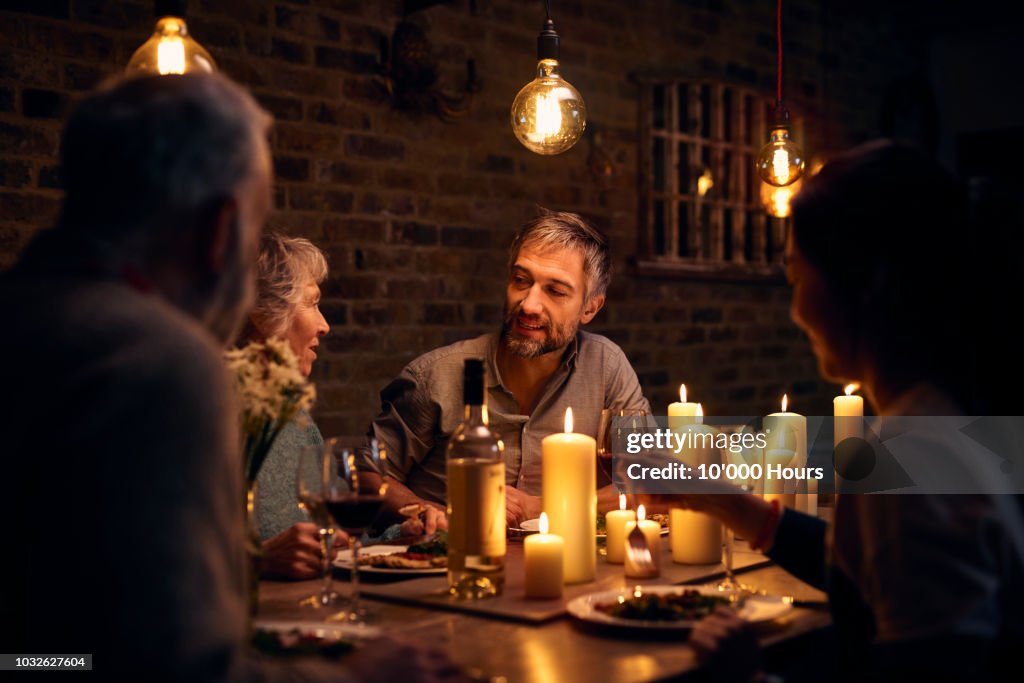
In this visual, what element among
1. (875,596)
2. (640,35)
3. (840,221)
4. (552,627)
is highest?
(640,35)

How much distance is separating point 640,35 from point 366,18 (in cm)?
158

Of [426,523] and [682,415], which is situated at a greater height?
[682,415]

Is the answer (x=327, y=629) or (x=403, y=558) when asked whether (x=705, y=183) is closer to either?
(x=403, y=558)

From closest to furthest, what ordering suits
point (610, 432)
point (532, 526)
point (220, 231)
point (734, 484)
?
point (220, 231), point (734, 484), point (610, 432), point (532, 526)

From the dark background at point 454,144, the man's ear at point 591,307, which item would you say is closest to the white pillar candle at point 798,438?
the man's ear at point 591,307

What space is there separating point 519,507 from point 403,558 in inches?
19.2

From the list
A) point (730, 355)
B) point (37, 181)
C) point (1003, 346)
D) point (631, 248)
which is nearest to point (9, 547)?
point (1003, 346)

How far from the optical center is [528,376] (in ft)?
10.5

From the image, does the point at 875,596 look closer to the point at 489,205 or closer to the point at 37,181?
the point at 37,181

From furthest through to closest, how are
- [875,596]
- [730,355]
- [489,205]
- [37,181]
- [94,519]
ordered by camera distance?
[730,355]
[489,205]
[37,181]
[875,596]
[94,519]

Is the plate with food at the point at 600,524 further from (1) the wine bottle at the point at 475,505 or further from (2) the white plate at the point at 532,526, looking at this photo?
(1) the wine bottle at the point at 475,505

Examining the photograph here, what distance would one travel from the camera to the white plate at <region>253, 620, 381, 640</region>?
1.48 meters

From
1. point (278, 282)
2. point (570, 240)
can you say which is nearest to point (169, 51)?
point (278, 282)

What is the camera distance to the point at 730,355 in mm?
5656
